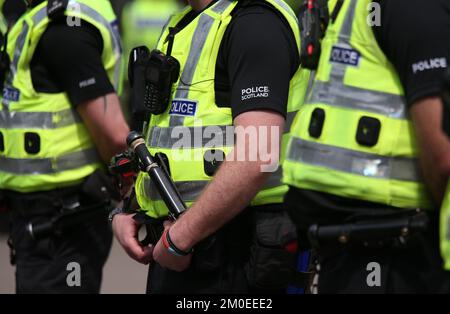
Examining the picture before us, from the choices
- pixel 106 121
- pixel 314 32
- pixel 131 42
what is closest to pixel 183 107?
pixel 314 32

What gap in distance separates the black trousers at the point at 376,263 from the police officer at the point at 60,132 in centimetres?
154

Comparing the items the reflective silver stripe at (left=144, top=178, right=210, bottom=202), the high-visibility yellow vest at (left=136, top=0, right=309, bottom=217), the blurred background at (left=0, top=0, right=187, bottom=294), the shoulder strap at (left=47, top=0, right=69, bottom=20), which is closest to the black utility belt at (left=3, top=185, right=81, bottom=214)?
the shoulder strap at (left=47, top=0, right=69, bottom=20)

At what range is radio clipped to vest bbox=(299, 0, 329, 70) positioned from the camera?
2551 millimetres

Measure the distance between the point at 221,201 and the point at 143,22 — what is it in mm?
4362

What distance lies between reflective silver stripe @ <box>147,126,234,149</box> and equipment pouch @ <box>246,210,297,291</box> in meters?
0.28

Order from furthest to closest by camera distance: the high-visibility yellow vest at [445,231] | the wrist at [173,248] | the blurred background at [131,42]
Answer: the blurred background at [131,42] → the wrist at [173,248] → the high-visibility yellow vest at [445,231]

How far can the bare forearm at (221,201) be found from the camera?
2.73m

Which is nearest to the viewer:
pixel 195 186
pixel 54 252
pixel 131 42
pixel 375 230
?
pixel 375 230

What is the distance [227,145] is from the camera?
2896 millimetres

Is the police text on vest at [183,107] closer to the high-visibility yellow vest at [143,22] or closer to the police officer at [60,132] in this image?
the police officer at [60,132]

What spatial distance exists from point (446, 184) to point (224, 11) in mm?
1047

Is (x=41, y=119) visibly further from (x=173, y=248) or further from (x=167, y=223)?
(x=173, y=248)

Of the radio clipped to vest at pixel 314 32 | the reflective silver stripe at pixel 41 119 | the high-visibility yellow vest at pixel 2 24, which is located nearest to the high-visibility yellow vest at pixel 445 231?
the radio clipped to vest at pixel 314 32

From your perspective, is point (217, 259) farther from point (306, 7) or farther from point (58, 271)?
point (58, 271)
